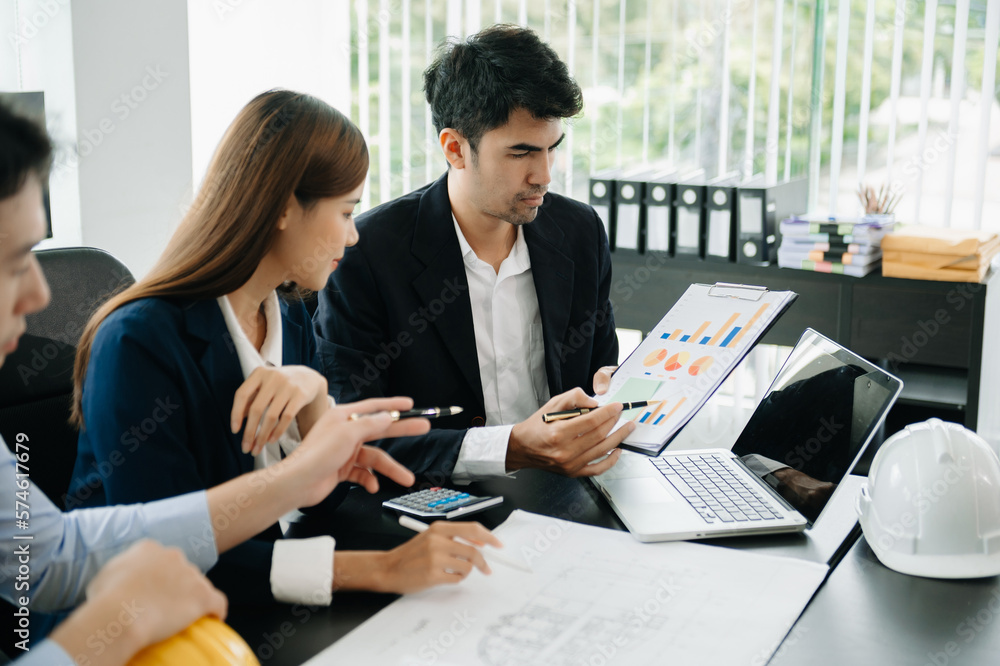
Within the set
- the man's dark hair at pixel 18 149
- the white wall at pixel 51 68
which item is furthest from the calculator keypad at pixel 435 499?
the white wall at pixel 51 68

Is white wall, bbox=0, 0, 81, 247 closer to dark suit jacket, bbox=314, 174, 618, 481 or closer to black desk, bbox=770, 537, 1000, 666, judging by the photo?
dark suit jacket, bbox=314, 174, 618, 481

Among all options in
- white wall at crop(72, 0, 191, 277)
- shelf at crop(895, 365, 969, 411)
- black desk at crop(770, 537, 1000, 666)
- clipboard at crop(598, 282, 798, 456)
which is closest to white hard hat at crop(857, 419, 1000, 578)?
black desk at crop(770, 537, 1000, 666)

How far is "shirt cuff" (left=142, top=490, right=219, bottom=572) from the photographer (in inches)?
42.6

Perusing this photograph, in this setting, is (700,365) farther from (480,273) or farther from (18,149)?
(18,149)

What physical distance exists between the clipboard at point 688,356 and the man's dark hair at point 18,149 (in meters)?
0.91

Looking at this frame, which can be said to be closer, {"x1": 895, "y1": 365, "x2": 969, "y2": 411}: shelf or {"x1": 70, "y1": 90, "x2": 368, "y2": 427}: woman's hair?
{"x1": 70, "y1": 90, "x2": 368, "y2": 427}: woman's hair

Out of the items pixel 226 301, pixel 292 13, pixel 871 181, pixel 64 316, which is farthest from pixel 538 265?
pixel 292 13

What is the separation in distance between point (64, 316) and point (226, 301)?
313 millimetres

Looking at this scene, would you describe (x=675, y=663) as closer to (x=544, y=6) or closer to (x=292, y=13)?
(x=544, y=6)

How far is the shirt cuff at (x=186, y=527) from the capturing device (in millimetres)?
1083

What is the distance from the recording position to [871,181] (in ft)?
10.7

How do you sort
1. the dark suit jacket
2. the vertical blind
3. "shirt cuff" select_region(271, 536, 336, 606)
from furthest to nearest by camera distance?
the vertical blind, the dark suit jacket, "shirt cuff" select_region(271, 536, 336, 606)

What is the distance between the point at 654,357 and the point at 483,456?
1.08 ft

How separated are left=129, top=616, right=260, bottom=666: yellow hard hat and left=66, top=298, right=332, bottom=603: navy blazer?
26 centimetres
